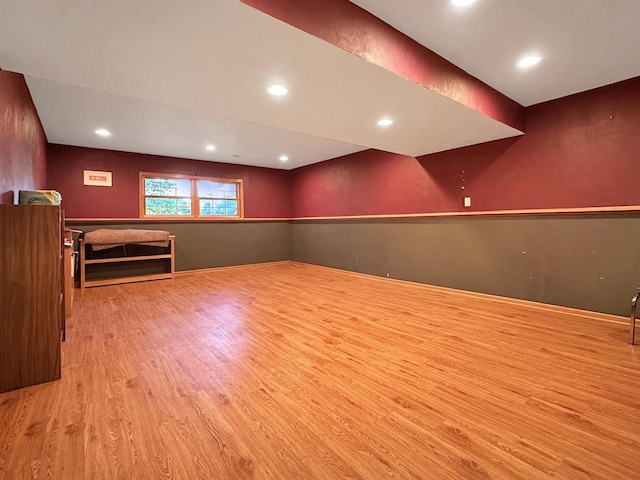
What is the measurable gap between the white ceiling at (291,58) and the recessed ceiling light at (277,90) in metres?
0.06

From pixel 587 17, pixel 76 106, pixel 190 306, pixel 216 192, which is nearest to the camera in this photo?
pixel 587 17

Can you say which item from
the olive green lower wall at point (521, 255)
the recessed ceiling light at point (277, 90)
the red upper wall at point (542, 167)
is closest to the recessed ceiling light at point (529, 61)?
the red upper wall at point (542, 167)

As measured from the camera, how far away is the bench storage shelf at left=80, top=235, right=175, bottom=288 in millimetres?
4672

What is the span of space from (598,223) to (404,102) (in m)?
2.31

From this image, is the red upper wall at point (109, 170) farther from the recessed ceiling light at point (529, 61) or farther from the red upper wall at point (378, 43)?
the recessed ceiling light at point (529, 61)

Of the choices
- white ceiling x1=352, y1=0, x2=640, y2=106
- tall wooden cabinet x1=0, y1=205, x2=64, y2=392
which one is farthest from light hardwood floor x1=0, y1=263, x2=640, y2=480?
white ceiling x1=352, y1=0, x2=640, y2=106

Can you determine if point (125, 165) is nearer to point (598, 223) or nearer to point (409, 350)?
point (409, 350)

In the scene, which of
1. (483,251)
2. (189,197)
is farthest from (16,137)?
(483,251)

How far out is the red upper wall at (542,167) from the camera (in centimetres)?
277

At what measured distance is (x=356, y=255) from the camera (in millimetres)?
5543

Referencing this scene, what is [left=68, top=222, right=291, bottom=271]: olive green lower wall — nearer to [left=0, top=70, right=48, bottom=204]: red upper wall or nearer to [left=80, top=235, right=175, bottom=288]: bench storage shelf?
[left=80, top=235, right=175, bottom=288]: bench storage shelf

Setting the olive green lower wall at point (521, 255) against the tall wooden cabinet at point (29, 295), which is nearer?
the tall wooden cabinet at point (29, 295)

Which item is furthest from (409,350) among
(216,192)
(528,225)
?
(216,192)

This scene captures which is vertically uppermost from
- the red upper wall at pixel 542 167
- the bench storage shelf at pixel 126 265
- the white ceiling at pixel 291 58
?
the white ceiling at pixel 291 58
